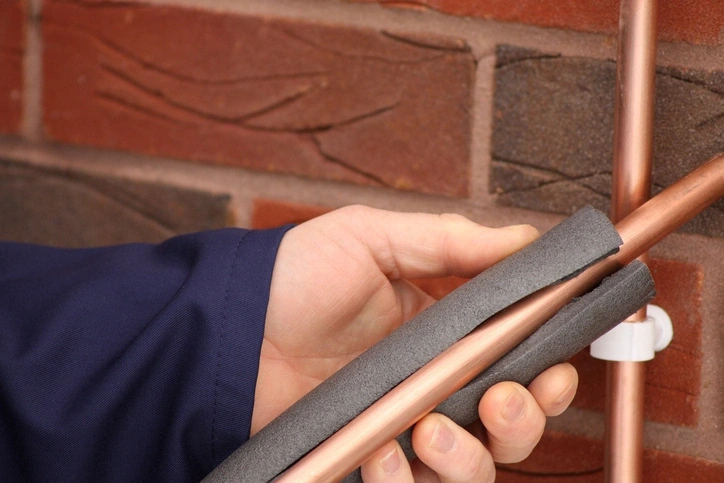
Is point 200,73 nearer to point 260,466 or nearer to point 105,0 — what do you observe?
point 105,0

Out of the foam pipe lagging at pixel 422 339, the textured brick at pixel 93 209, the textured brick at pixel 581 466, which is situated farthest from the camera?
the textured brick at pixel 93 209

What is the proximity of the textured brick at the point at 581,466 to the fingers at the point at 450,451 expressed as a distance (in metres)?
0.09

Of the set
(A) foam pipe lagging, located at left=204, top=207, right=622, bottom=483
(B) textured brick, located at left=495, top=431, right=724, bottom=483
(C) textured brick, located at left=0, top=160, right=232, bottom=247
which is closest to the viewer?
(A) foam pipe lagging, located at left=204, top=207, right=622, bottom=483

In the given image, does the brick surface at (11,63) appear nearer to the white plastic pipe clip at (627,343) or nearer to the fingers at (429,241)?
the fingers at (429,241)

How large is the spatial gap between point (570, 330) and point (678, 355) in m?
0.12

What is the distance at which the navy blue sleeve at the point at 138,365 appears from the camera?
400mm

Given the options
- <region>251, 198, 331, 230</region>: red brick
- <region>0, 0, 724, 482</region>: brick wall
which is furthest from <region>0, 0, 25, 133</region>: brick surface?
<region>251, 198, 331, 230</region>: red brick

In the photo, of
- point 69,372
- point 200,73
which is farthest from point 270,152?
point 69,372

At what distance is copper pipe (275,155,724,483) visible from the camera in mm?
325

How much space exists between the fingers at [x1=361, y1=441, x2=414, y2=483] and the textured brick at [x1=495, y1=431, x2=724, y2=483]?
134mm

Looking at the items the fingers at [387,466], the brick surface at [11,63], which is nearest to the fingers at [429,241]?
the fingers at [387,466]

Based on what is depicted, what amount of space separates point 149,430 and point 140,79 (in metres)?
0.24

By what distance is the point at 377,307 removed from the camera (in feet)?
1.52

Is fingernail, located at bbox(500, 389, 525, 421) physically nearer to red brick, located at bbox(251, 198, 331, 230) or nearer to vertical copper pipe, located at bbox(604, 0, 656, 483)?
vertical copper pipe, located at bbox(604, 0, 656, 483)
